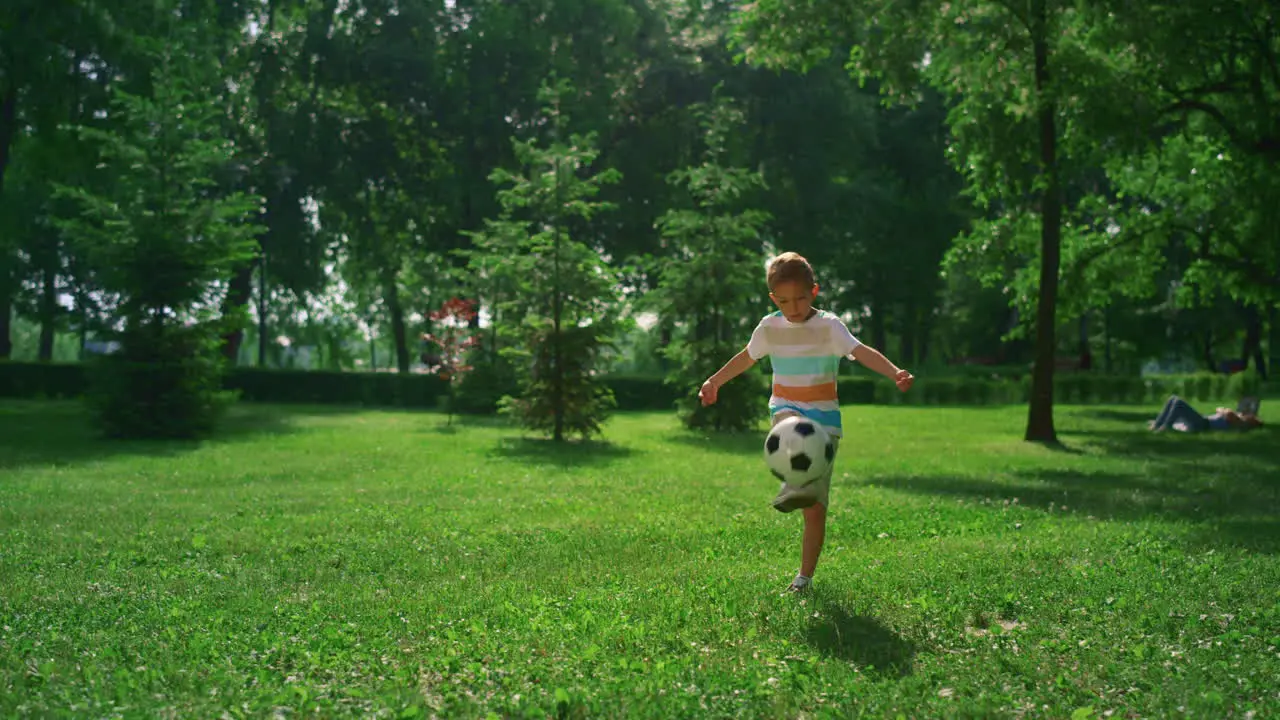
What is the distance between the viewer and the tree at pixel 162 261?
22406 mm

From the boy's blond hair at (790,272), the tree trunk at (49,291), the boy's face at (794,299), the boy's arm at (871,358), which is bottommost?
the boy's arm at (871,358)

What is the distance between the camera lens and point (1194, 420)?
26.5m

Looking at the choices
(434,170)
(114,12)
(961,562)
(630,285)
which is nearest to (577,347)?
(114,12)

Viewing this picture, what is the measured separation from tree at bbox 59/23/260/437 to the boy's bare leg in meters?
18.3

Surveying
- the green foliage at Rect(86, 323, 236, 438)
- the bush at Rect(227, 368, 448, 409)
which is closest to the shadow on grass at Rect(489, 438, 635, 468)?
the green foliage at Rect(86, 323, 236, 438)

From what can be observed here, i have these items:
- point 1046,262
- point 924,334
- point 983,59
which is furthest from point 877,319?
point 983,59

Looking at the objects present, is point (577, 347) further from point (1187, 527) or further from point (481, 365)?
point (1187, 527)

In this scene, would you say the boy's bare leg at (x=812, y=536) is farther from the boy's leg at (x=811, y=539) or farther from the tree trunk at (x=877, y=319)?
the tree trunk at (x=877, y=319)

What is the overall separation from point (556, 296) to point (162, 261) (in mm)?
7938

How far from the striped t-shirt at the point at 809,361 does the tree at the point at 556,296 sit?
1508 centimetres

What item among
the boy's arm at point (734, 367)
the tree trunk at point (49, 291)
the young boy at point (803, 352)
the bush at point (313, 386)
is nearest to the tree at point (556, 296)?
the boy's arm at point (734, 367)

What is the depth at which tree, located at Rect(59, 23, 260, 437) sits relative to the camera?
2241 cm

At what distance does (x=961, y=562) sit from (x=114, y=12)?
2356 cm

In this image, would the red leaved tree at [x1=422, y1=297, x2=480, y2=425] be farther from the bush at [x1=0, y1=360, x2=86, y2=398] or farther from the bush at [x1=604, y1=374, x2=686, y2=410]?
the bush at [x1=0, y1=360, x2=86, y2=398]
